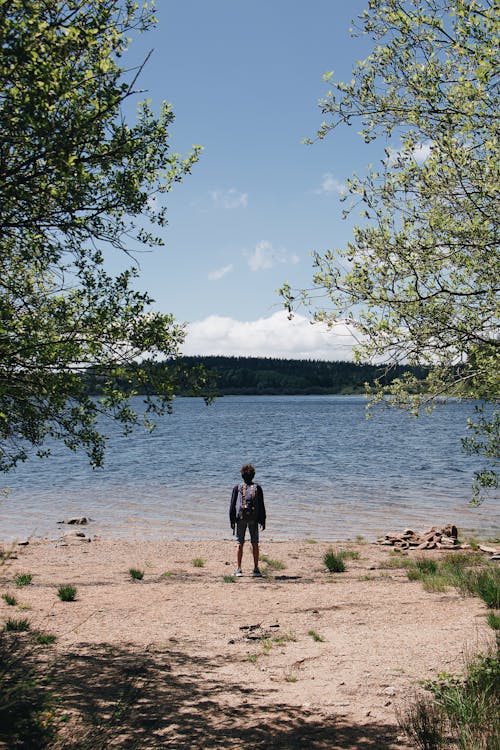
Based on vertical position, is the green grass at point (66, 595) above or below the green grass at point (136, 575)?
above

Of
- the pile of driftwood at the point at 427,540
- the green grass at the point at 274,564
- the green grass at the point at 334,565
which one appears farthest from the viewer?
the pile of driftwood at the point at 427,540

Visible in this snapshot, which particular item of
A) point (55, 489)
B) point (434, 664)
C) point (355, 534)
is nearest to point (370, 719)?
point (434, 664)

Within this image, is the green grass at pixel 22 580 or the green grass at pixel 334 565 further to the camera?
the green grass at pixel 334 565

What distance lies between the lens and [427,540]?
2069cm

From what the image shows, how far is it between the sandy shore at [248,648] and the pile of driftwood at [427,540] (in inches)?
155

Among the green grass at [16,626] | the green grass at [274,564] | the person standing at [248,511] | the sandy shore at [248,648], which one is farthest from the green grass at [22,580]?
the green grass at [274,564]

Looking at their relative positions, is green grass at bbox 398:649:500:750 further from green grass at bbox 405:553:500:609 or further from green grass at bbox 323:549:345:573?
green grass at bbox 323:549:345:573

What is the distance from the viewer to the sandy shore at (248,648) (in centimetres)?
680

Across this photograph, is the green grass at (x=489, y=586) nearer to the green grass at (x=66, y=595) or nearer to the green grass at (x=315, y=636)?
the green grass at (x=315, y=636)

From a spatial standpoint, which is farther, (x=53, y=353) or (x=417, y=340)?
(x=417, y=340)

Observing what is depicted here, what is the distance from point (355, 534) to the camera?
2353 cm

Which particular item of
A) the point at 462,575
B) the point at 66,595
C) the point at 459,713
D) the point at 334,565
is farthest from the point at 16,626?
the point at 462,575

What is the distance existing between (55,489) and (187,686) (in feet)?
102

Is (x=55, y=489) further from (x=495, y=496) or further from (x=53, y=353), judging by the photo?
(x=53, y=353)
